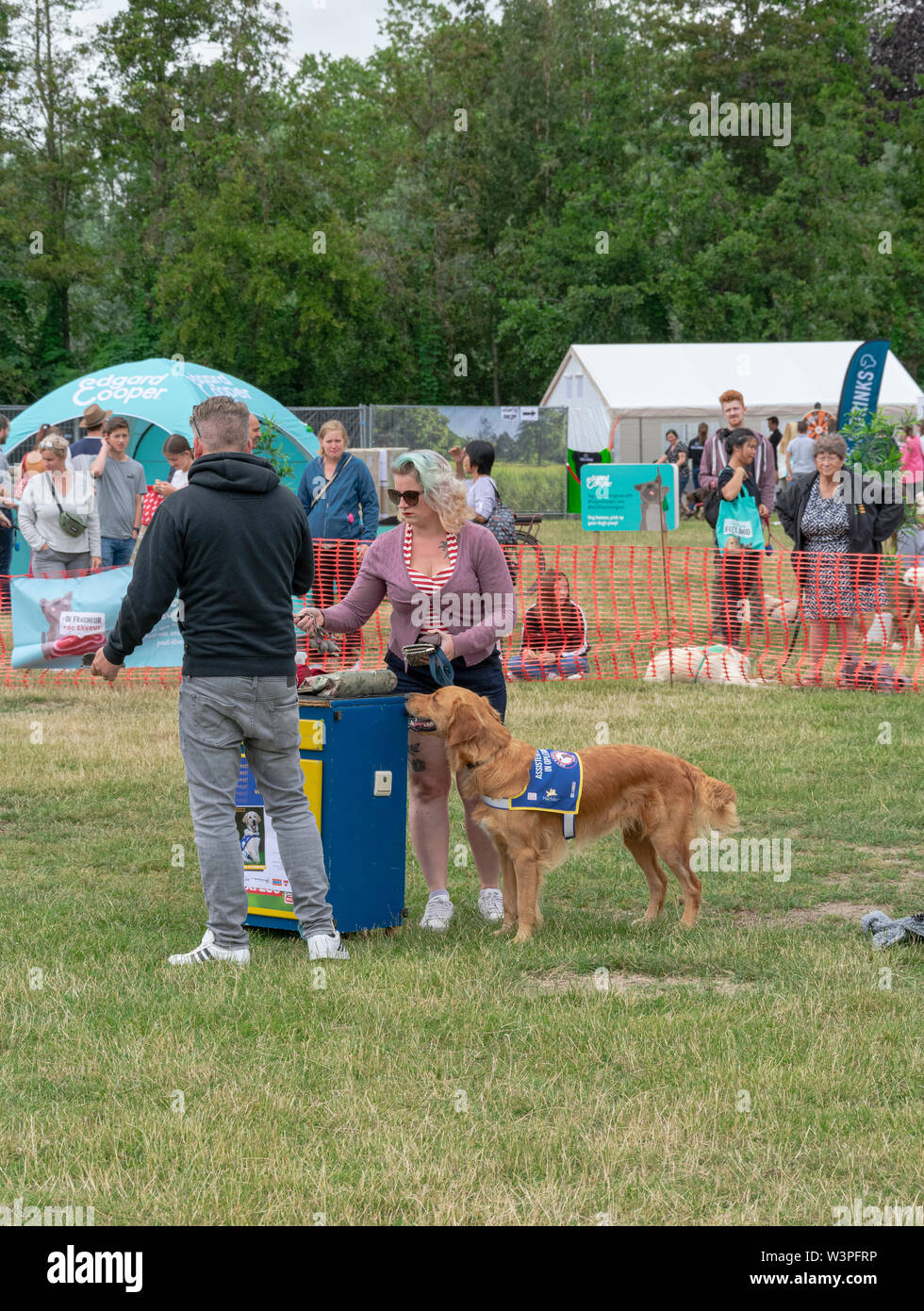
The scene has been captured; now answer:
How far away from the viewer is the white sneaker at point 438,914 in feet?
19.4

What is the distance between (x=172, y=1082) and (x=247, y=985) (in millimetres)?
835

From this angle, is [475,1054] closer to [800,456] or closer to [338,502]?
[338,502]

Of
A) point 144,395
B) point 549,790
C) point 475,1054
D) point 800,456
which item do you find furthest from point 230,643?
point 800,456

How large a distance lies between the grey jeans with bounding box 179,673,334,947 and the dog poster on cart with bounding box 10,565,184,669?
271 inches

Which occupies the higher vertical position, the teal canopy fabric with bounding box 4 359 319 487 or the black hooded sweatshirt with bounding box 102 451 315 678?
the teal canopy fabric with bounding box 4 359 319 487

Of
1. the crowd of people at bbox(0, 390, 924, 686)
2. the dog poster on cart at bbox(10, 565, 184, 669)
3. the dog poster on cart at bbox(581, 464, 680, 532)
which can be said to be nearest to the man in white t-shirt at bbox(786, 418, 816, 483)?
the dog poster on cart at bbox(581, 464, 680, 532)

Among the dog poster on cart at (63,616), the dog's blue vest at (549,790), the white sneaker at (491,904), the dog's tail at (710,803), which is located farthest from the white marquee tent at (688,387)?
the dog's blue vest at (549,790)

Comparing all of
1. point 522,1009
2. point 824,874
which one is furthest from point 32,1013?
point 824,874

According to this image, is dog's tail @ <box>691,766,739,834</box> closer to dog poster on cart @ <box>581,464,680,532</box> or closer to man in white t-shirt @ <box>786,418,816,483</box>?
man in white t-shirt @ <box>786,418,816,483</box>

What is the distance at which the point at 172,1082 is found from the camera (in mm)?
4156

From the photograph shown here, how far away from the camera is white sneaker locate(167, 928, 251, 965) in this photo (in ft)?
17.4

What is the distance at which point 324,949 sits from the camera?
212 inches

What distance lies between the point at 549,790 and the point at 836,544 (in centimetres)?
671
